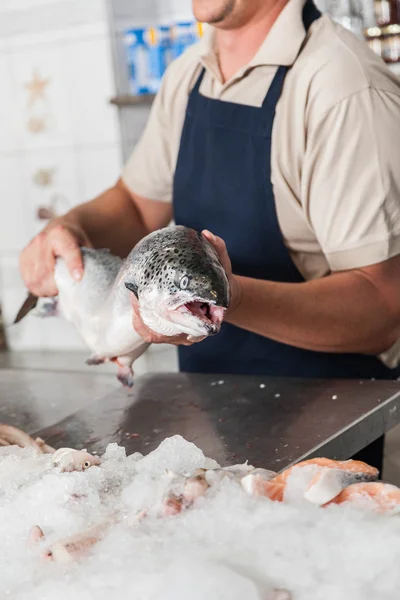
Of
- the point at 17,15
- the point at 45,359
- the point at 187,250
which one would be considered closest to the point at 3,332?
the point at 45,359

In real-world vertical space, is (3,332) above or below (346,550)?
below

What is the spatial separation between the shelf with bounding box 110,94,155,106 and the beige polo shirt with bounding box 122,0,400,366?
1924 mm

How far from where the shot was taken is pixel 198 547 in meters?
0.82

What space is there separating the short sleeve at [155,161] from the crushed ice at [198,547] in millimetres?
1359

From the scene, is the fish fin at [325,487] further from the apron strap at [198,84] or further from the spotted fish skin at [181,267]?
the apron strap at [198,84]

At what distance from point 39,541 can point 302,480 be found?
304 millimetres

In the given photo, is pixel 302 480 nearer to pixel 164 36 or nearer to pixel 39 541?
pixel 39 541

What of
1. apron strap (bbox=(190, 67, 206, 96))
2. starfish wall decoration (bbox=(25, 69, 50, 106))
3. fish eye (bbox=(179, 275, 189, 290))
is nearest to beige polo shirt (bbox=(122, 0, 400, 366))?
apron strap (bbox=(190, 67, 206, 96))

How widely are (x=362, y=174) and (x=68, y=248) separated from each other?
644 mm

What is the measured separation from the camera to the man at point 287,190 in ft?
5.64

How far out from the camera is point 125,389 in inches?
70.8

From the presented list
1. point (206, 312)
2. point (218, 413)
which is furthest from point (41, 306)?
point (206, 312)

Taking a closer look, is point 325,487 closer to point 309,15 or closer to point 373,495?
point 373,495

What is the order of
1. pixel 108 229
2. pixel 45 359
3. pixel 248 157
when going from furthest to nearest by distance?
1. pixel 45 359
2. pixel 108 229
3. pixel 248 157
